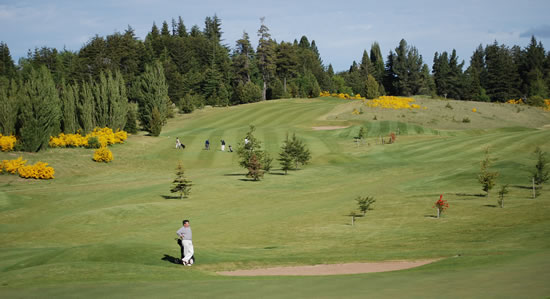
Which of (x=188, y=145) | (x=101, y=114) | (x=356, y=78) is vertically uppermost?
(x=356, y=78)

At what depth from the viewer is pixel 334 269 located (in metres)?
18.5

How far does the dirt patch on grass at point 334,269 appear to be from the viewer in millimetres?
17984

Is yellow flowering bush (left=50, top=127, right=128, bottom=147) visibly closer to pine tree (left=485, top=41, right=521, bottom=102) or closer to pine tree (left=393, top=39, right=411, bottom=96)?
pine tree (left=393, top=39, right=411, bottom=96)

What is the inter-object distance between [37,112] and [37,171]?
967cm

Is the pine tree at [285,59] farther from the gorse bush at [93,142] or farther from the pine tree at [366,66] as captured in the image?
the gorse bush at [93,142]

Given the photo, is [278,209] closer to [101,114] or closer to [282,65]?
[101,114]

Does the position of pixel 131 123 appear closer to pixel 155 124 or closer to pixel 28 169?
pixel 155 124

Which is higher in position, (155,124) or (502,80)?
(502,80)

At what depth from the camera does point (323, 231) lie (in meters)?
26.8

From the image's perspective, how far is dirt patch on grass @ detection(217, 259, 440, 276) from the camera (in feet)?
59.0

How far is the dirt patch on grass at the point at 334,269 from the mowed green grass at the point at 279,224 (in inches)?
30.5

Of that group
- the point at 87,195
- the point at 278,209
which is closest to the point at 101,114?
the point at 87,195

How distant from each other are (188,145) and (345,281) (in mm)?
56182

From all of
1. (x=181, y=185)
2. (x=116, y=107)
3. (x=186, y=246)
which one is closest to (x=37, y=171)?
(x=181, y=185)
